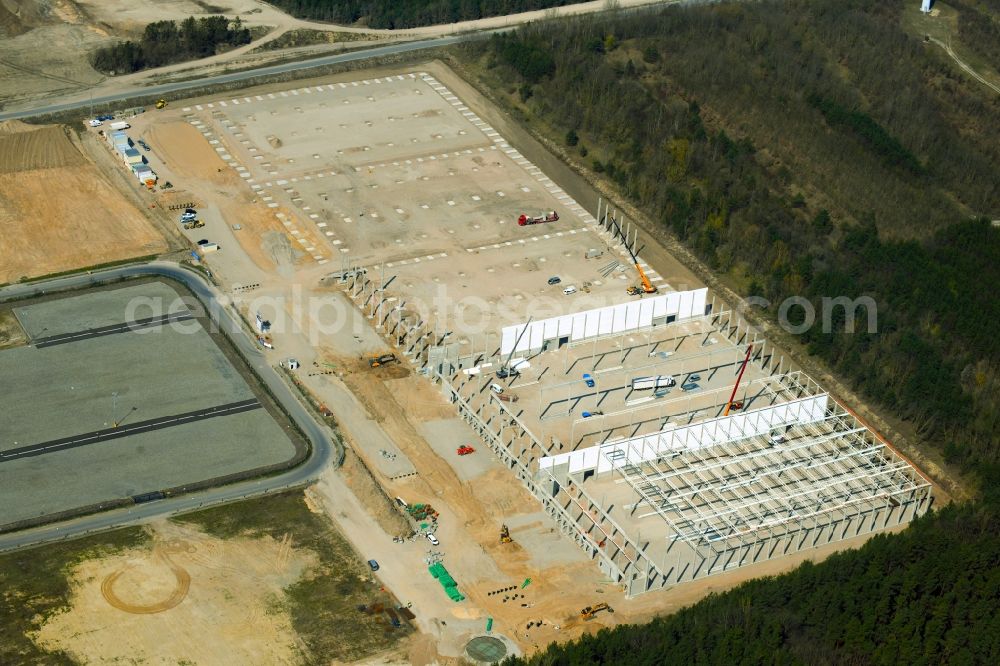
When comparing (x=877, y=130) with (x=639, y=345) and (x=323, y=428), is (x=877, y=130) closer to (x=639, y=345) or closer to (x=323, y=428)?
(x=639, y=345)

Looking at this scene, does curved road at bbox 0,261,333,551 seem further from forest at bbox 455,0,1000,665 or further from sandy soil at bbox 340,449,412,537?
forest at bbox 455,0,1000,665

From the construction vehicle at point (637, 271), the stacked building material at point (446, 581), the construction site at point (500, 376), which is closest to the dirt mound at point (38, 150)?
the construction site at point (500, 376)

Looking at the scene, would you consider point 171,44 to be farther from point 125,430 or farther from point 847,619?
point 847,619

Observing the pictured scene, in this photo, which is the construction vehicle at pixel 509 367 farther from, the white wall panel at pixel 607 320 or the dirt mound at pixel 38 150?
the dirt mound at pixel 38 150

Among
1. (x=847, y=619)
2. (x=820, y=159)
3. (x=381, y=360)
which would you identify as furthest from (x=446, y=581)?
(x=820, y=159)

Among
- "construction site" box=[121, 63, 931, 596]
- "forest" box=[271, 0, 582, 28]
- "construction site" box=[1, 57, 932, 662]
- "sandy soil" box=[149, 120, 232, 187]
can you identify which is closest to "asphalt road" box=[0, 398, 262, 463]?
"construction site" box=[1, 57, 932, 662]
